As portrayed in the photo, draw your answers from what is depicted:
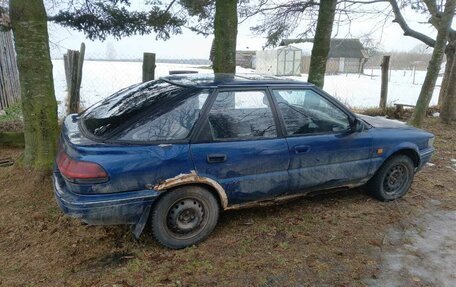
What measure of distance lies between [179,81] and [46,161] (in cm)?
200

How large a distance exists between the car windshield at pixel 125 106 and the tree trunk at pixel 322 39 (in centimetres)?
354

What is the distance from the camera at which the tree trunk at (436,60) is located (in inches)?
276

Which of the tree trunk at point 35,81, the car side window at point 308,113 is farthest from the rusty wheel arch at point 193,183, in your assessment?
the tree trunk at point 35,81

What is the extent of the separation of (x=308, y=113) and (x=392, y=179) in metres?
1.57

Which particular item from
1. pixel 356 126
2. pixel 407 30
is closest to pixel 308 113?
pixel 356 126

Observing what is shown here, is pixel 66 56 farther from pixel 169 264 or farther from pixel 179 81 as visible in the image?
pixel 169 264

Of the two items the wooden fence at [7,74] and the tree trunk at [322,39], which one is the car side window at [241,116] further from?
the wooden fence at [7,74]

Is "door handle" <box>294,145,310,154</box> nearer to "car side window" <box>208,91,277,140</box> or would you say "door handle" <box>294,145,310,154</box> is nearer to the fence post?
"car side window" <box>208,91,277,140</box>

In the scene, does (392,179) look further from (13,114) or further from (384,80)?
(13,114)

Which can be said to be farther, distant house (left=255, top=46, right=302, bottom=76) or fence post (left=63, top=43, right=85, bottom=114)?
distant house (left=255, top=46, right=302, bottom=76)

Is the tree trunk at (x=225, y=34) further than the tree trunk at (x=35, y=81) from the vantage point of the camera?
Yes

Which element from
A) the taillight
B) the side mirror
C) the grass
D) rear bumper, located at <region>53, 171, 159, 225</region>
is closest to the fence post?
the grass

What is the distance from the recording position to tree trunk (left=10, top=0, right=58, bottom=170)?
3824 millimetres

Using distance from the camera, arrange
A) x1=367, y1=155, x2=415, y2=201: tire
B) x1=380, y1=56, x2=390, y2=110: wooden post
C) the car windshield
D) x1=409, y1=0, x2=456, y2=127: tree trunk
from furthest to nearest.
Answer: x1=380, y1=56, x2=390, y2=110: wooden post < x1=409, y1=0, x2=456, y2=127: tree trunk < x1=367, y1=155, x2=415, y2=201: tire < the car windshield
